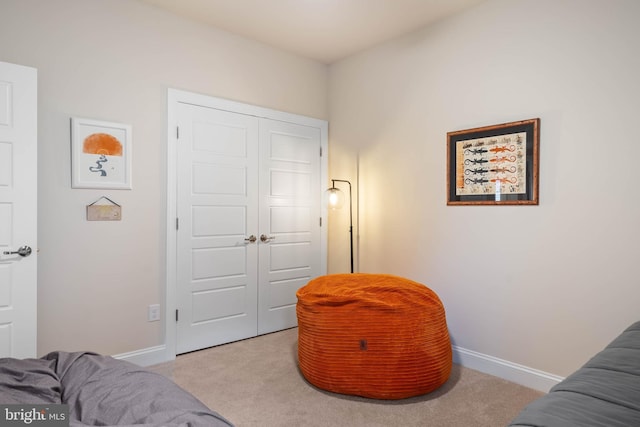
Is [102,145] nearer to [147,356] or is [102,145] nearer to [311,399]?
[147,356]

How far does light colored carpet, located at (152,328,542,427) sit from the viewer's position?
7.18 feet

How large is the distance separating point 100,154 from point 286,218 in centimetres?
176

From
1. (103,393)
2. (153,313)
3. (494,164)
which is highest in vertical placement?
(494,164)

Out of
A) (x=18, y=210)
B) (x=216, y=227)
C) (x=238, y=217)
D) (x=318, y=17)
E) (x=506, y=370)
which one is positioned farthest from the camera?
(x=238, y=217)

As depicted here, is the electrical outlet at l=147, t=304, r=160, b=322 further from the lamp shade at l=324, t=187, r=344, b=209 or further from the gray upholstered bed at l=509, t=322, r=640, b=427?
the gray upholstered bed at l=509, t=322, r=640, b=427

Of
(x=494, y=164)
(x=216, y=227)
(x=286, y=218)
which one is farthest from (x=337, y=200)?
(x=494, y=164)

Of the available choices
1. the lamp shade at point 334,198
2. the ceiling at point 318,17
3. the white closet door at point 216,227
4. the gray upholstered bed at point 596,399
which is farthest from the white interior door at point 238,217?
the gray upholstered bed at point 596,399

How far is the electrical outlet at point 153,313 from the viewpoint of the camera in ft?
10.0

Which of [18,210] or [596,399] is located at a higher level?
[18,210]

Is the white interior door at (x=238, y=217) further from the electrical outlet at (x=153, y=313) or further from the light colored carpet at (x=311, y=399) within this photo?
the light colored carpet at (x=311, y=399)

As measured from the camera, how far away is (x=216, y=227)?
3434 millimetres

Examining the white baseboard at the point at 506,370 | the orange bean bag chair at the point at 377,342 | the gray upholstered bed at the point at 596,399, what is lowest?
the white baseboard at the point at 506,370

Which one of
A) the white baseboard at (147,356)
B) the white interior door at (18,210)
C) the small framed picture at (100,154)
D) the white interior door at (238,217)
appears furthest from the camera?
Answer: the white interior door at (238,217)

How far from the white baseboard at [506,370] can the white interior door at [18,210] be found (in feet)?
9.86
